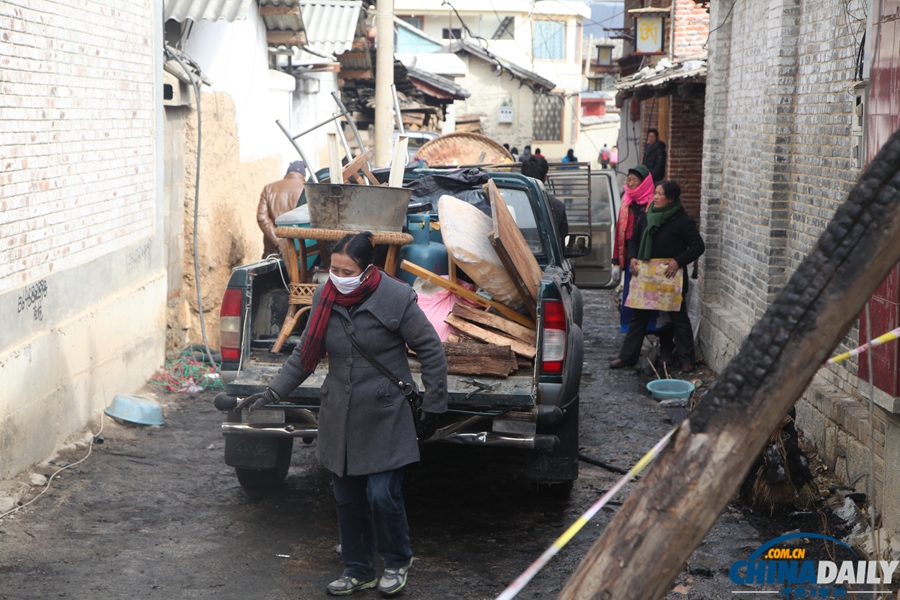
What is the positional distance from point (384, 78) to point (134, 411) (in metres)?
Answer: 6.54

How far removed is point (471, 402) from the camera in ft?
16.0

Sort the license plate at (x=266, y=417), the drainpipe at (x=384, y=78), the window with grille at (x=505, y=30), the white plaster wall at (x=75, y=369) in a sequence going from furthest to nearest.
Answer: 1. the window with grille at (x=505, y=30)
2. the drainpipe at (x=384, y=78)
3. the white plaster wall at (x=75, y=369)
4. the license plate at (x=266, y=417)

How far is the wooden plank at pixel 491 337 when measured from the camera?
531cm

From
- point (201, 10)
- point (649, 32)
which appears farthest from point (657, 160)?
point (201, 10)

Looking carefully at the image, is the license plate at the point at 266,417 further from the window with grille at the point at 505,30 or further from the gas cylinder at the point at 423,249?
the window with grille at the point at 505,30

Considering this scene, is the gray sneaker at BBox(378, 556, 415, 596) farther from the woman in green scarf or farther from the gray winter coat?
the woman in green scarf

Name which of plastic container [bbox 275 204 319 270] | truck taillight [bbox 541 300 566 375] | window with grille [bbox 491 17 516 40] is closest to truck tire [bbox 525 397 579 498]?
truck taillight [bbox 541 300 566 375]

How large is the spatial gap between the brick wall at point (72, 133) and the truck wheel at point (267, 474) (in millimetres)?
1850

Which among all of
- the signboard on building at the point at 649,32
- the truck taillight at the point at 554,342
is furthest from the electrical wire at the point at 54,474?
the signboard on building at the point at 649,32

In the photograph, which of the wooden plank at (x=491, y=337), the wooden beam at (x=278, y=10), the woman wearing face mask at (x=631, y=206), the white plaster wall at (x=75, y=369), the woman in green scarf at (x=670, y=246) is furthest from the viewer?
the wooden beam at (x=278, y=10)

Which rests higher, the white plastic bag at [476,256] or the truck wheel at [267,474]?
the white plastic bag at [476,256]

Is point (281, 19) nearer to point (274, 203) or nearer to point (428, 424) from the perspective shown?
point (274, 203)

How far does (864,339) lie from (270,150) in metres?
9.02

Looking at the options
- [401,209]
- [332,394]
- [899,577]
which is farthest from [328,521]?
[899,577]
